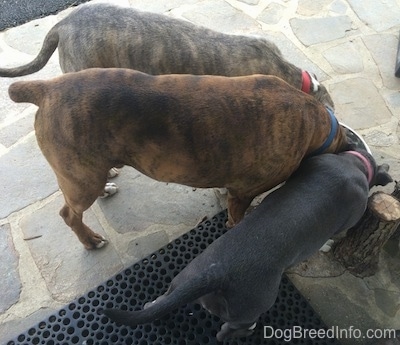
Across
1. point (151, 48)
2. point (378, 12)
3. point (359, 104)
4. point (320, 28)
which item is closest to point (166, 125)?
point (151, 48)

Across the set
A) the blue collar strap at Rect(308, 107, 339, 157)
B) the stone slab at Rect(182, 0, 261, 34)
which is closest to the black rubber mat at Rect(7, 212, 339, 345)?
the blue collar strap at Rect(308, 107, 339, 157)

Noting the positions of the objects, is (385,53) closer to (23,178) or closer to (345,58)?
(345,58)

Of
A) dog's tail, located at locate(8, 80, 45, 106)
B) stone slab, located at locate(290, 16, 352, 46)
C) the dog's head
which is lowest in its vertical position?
stone slab, located at locate(290, 16, 352, 46)

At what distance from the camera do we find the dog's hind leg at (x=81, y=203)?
2553mm

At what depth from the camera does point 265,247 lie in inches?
88.8

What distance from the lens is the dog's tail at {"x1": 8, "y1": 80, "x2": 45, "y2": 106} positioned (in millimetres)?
2318

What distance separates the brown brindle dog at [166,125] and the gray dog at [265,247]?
→ 0.26 meters

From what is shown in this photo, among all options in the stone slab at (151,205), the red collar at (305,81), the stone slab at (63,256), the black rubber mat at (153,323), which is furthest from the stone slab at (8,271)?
the red collar at (305,81)

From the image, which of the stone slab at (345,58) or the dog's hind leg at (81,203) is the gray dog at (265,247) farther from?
the stone slab at (345,58)

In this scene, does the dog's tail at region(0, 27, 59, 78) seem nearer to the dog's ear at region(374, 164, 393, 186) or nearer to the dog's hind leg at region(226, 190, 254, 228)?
the dog's hind leg at region(226, 190, 254, 228)

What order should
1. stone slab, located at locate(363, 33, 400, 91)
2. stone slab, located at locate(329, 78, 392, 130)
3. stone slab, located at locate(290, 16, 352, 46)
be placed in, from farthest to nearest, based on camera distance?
stone slab, located at locate(290, 16, 352, 46) < stone slab, located at locate(363, 33, 400, 91) < stone slab, located at locate(329, 78, 392, 130)

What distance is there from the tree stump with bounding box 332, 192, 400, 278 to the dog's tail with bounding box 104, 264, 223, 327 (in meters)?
1.12

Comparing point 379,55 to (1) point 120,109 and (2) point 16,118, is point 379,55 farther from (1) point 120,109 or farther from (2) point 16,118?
(2) point 16,118

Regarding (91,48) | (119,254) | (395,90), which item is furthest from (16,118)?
(395,90)
